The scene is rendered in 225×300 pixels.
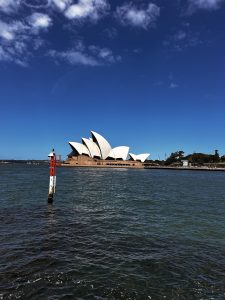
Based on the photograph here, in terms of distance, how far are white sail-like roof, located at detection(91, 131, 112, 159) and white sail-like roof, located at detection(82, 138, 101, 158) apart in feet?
4.17

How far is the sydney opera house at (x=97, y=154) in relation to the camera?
127 metres

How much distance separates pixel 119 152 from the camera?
458 feet

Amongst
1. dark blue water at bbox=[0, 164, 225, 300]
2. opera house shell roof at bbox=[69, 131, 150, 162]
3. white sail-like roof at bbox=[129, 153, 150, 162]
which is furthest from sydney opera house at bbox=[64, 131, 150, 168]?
dark blue water at bbox=[0, 164, 225, 300]

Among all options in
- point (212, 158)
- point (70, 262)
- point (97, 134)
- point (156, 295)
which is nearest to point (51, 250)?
point (70, 262)

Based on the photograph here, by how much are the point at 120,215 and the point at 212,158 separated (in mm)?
160561

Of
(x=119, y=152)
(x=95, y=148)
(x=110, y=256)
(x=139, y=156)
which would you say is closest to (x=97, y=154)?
(x=95, y=148)

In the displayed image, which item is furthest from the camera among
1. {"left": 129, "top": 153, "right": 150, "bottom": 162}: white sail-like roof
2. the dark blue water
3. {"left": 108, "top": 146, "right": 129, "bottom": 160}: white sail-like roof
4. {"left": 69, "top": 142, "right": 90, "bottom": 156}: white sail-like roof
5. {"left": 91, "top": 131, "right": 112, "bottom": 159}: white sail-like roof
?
{"left": 129, "top": 153, "right": 150, "bottom": 162}: white sail-like roof

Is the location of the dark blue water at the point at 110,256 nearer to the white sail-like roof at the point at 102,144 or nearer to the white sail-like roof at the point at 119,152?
the white sail-like roof at the point at 102,144

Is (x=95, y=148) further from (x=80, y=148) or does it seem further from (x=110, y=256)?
(x=110, y=256)

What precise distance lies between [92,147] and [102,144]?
12.9ft

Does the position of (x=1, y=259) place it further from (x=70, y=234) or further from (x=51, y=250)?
(x=70, y=234)

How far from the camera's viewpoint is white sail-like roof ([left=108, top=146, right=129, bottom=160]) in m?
137

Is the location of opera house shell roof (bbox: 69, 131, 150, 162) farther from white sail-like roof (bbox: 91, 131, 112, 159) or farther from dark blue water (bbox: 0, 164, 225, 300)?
dark blue water (bbox: 0, 164, 225, 300)

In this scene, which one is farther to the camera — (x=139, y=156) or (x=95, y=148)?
(x=139, y=156)
